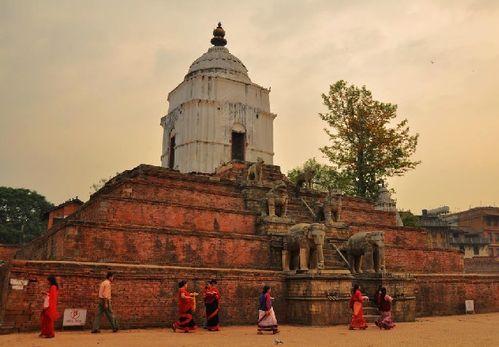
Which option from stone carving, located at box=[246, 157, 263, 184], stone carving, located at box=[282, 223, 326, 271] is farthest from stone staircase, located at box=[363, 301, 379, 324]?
stone carving, located at box=[246, 157, 263, 184]

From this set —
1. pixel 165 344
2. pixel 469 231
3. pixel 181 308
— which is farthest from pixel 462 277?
pixel 469 231

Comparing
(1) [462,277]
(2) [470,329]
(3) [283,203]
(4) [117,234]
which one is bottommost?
(2) [470,329]

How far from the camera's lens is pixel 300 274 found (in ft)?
45.0

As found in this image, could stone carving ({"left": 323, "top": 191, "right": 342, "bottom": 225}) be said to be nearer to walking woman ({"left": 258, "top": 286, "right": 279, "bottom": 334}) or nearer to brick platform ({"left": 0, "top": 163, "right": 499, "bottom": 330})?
brick platform ({"left": 0, "top": 163, "right": 499, "bottom": 330})

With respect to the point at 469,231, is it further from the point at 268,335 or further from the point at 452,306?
the point at 268,335

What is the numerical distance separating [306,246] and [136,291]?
5.56 m

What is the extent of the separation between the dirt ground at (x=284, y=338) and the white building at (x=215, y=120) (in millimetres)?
17797

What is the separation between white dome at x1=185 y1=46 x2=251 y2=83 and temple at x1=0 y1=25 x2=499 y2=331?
359 inches

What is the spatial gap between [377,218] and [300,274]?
1154cm

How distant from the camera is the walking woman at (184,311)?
11211mm

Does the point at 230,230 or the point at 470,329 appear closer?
the point at 470,329

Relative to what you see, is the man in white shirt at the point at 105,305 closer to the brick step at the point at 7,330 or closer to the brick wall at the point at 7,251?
the brick step at the point at 7,330

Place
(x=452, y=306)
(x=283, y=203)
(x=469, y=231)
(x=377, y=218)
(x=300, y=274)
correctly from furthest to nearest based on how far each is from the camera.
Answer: (x=469, y=231), (x=377, y=218), (x=283, y=203), (x=452, y=306), (x=300, y=274)

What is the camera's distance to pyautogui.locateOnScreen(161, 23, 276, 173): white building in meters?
29.2
